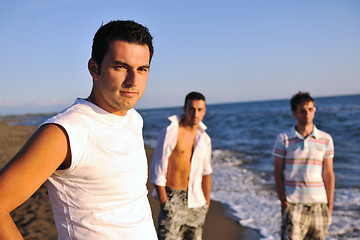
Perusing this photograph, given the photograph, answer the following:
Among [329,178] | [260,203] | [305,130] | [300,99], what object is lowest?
[260,203]

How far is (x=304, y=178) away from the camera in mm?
3701

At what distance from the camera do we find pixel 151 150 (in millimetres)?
14773

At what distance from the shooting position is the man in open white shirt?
3826 millimetres

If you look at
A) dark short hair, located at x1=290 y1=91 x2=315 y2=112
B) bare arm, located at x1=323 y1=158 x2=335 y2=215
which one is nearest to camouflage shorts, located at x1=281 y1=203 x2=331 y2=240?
bare arm, located at x1=323 y1=158 x2=335 y2=215

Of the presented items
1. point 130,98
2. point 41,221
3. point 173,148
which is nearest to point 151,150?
point 41,221

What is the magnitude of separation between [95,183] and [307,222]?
327cm

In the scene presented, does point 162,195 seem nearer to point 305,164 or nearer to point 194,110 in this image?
point 194,110

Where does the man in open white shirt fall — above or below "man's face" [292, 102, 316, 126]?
below

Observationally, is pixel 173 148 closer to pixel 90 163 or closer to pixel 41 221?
pixel 90 163

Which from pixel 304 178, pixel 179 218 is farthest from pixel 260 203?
pixel 179 218

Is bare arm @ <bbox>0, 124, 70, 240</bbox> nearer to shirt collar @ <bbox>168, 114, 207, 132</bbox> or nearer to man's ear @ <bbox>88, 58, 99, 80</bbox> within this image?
man's ear @ <bbox>88, 58, 99, 80</bbox>

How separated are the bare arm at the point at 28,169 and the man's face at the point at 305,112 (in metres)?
3.41

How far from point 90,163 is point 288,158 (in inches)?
125

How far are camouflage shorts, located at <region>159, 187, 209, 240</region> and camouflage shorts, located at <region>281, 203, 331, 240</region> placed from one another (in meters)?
1.13
